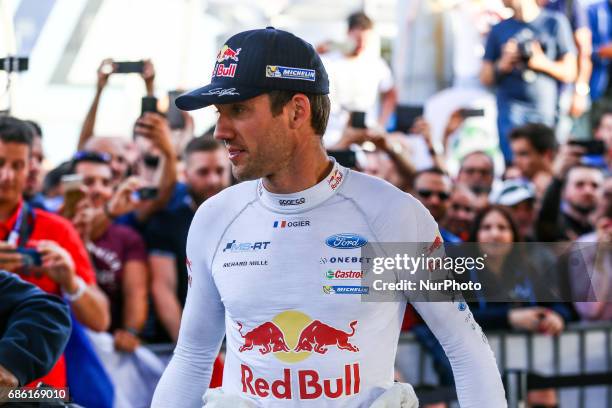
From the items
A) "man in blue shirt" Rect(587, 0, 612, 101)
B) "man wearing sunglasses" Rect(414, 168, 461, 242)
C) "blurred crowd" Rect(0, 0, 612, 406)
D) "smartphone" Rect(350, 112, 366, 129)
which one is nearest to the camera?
"blurred crowd" Rect(0, 0, 612, 406)

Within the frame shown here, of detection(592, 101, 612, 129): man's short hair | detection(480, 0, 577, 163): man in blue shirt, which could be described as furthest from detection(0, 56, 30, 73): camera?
detection(592, 101, 612, 129): man's short hair

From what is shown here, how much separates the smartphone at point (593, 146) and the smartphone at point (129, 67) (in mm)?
3609

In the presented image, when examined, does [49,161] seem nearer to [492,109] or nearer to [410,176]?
[410,176]

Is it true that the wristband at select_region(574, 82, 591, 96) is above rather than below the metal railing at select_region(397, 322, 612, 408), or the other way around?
above

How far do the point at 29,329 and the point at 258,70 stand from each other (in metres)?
1.26

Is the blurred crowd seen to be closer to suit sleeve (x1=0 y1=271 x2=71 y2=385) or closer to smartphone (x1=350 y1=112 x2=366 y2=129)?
smartphone (x1=350 y1=112 x2=366 y2=129)

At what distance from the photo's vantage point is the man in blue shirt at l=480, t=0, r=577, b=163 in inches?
355

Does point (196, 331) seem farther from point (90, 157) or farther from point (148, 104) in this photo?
point (90, 157)

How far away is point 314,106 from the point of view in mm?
3570

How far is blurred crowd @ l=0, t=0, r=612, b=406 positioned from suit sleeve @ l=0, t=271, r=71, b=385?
34 cm

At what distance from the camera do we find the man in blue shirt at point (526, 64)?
9008 millimetres

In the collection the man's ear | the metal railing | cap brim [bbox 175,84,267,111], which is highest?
cap brim [bbox 175,84,267,111]

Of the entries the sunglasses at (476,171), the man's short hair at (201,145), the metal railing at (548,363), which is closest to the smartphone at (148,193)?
the man's short hair at (201,145)

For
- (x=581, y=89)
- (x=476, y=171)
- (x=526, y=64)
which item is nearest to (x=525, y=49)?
(x=526, y=64)
